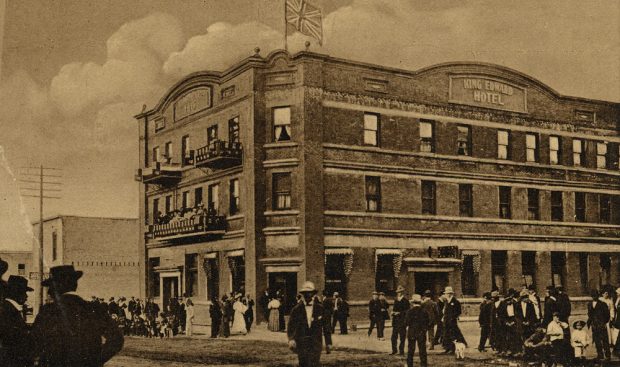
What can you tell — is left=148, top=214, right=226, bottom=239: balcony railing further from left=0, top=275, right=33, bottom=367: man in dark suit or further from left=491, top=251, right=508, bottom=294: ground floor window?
left=0, top=275, right=33, bottom=367: man in dark suit

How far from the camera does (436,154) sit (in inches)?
1307

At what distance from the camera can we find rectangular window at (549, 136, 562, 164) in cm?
3675

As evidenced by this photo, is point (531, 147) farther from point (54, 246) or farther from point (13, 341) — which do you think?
point (13, 341)

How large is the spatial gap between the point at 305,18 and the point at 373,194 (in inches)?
304

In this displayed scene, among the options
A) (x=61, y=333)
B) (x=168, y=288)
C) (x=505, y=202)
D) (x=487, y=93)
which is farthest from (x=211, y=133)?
(x=61, y=333)

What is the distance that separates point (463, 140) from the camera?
112ft

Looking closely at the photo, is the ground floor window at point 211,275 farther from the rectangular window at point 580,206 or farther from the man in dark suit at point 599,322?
the man in dark suit at point 599,322

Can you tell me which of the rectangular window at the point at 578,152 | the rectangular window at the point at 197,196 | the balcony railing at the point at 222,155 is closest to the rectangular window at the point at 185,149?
the rectangular window at the point at 197,196

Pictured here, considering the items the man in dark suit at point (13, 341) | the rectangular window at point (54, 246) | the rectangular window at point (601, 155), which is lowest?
the man in dark suit at point (13, 341)

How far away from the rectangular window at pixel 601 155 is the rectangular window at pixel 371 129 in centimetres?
1307

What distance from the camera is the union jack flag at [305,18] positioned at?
2884cm

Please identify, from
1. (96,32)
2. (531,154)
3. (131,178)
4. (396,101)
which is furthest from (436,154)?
(96,32)

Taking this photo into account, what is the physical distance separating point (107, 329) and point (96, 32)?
14359 mm

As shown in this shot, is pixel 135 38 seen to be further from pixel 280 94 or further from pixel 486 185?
pixel 486 185
